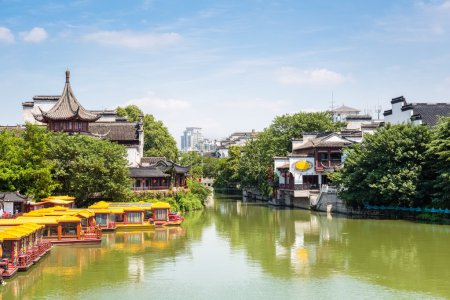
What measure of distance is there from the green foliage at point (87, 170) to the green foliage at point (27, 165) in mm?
2080

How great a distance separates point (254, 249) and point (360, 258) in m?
5.62

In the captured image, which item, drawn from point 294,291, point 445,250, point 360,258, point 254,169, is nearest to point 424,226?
point 445,250

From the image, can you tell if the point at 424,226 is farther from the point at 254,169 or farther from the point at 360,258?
the point at 254,169

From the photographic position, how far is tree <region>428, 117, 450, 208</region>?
36.0 metres

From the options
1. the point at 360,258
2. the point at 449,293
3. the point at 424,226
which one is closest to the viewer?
the point at 449,293

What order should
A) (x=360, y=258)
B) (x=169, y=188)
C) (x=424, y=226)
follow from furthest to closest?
(x=169, y=188), (x=424, y=226), (x=360, y=258)

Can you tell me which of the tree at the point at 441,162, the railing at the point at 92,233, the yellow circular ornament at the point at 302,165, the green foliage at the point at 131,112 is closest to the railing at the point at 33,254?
the railing at the point at 92,233

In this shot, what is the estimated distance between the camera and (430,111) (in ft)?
169

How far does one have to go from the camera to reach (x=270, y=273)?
22.5 meters

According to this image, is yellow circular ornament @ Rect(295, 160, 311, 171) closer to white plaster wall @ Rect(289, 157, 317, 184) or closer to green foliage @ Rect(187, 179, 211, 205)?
white plaster wall @ Rect(289, 157, 317, 184)

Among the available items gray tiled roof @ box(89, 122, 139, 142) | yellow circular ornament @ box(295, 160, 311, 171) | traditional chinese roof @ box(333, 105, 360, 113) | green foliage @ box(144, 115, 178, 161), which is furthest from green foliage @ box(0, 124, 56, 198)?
traditional chinese roof @ box(333, 105, 360, 113)

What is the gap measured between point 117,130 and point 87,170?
1612 centimetres

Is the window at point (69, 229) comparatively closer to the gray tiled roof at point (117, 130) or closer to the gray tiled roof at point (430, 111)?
the gray tiled roof at point (117, 130)

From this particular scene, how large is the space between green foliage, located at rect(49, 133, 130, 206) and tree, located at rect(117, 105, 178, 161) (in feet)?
93.7
